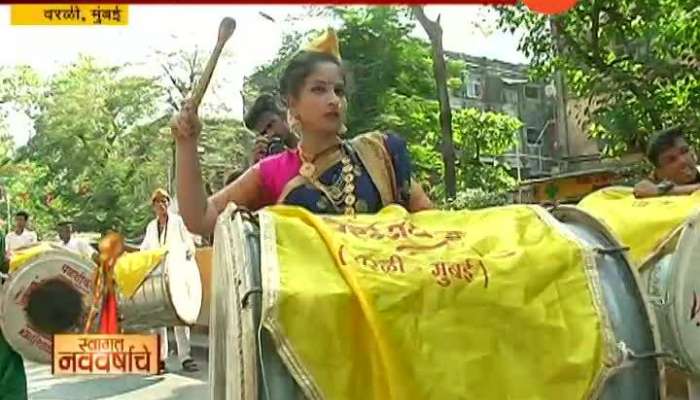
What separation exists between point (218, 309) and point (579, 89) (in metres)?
5.74

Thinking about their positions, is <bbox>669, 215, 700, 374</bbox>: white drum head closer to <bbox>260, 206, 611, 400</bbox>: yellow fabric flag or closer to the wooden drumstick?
<bbox>260, 206, 611, 400</bbox>: yellow fabric flag

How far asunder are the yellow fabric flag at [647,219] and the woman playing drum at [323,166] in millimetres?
631

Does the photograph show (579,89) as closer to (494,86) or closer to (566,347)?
(566,347)

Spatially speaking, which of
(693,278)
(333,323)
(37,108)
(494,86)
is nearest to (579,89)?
(693,278)

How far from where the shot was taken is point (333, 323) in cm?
167

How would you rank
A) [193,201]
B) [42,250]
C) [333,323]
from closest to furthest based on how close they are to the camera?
[333,323] → [193,201] → [42,250]

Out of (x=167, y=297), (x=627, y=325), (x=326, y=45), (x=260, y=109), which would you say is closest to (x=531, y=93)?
(x=167, y=297)

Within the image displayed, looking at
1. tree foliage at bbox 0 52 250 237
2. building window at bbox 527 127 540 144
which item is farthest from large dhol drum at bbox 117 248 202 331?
building window at bbox 527 127 540 144

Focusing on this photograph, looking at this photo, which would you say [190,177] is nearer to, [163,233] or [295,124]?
[295,124]

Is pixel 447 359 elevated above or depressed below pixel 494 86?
below

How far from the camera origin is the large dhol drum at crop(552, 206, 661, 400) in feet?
5.75

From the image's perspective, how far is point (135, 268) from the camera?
7492 mm

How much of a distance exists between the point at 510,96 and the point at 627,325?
32307 millimetres

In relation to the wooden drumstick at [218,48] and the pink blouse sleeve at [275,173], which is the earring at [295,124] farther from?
the wooden drumstick at [218,48]
